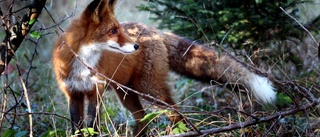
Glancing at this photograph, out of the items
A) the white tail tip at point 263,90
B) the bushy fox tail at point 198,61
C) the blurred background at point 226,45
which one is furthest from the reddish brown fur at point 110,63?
the white tail tip at point 263,90

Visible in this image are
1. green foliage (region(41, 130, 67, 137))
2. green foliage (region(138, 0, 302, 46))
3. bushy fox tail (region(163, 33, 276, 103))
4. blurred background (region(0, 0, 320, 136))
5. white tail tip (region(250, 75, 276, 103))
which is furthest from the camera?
green foliage (region(138, 0, 302, 46))

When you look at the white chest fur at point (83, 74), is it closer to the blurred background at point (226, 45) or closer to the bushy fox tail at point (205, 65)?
the blurred background at point (226, 45)

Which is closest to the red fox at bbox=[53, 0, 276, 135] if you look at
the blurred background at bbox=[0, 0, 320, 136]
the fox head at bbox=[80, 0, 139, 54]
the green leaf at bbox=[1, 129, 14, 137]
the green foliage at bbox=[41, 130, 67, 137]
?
the fox head at bbox=[80, 0, 139, 54]

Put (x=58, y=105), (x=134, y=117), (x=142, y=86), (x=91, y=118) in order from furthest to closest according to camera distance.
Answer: (x=58, y=105) → (x=134, y=117) → (x=142, y=86) → (x=91, y=118)

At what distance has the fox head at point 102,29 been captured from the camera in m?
4.71

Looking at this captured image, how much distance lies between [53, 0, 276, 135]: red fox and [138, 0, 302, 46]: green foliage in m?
0.40

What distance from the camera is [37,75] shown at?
768cm

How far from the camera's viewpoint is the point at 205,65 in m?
5.32

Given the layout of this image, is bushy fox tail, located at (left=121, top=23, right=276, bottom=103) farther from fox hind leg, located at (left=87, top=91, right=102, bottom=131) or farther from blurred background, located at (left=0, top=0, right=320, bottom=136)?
fox hind leg, located at (left=87, top=91, right=102, bottom=131)

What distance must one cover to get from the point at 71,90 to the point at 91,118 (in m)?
0.37

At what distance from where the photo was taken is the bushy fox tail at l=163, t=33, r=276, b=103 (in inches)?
199

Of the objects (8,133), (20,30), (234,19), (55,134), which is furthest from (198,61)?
(8,133)

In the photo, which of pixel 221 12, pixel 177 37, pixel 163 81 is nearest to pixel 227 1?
pixel 221 12

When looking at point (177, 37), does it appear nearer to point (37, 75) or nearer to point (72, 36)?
point (72, 36)
